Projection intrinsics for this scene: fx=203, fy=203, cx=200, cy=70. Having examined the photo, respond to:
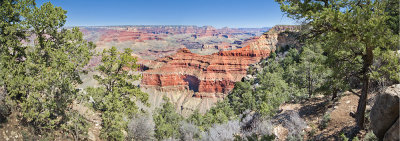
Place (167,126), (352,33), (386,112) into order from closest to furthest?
1. (386,112)
2. (352,33)
3. (167,126)

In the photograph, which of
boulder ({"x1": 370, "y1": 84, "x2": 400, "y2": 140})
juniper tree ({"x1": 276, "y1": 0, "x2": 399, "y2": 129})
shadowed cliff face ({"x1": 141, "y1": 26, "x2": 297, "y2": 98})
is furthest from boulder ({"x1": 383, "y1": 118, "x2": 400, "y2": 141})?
shadowed cliff face ({"x1": 141, "y1": 26, "x2": 297, "y2": 98})

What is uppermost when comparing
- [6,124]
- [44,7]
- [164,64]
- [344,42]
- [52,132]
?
[44,7]

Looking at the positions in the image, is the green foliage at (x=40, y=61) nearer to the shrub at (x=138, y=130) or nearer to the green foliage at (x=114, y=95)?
the green foliage at (x=114, y=95)

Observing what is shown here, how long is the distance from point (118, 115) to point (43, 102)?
188 inches

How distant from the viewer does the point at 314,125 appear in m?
12.0

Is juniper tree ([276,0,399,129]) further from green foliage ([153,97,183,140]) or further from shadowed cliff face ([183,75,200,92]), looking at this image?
shadowed cliff face ([183,75,200,92])

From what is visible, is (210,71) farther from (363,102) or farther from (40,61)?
(363,102)

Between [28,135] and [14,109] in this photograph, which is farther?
A: [14,109]

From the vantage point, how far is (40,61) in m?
13.6

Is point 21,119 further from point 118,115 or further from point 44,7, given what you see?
point 44,7

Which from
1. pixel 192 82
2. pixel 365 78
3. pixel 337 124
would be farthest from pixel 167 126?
pixel 192 82

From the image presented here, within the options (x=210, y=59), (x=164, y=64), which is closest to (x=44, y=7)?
(x=210, y=59)

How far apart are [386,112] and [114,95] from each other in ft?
48.4

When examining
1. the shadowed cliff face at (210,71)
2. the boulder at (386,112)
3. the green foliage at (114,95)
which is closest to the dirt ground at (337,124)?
the boulder at (386,112)
